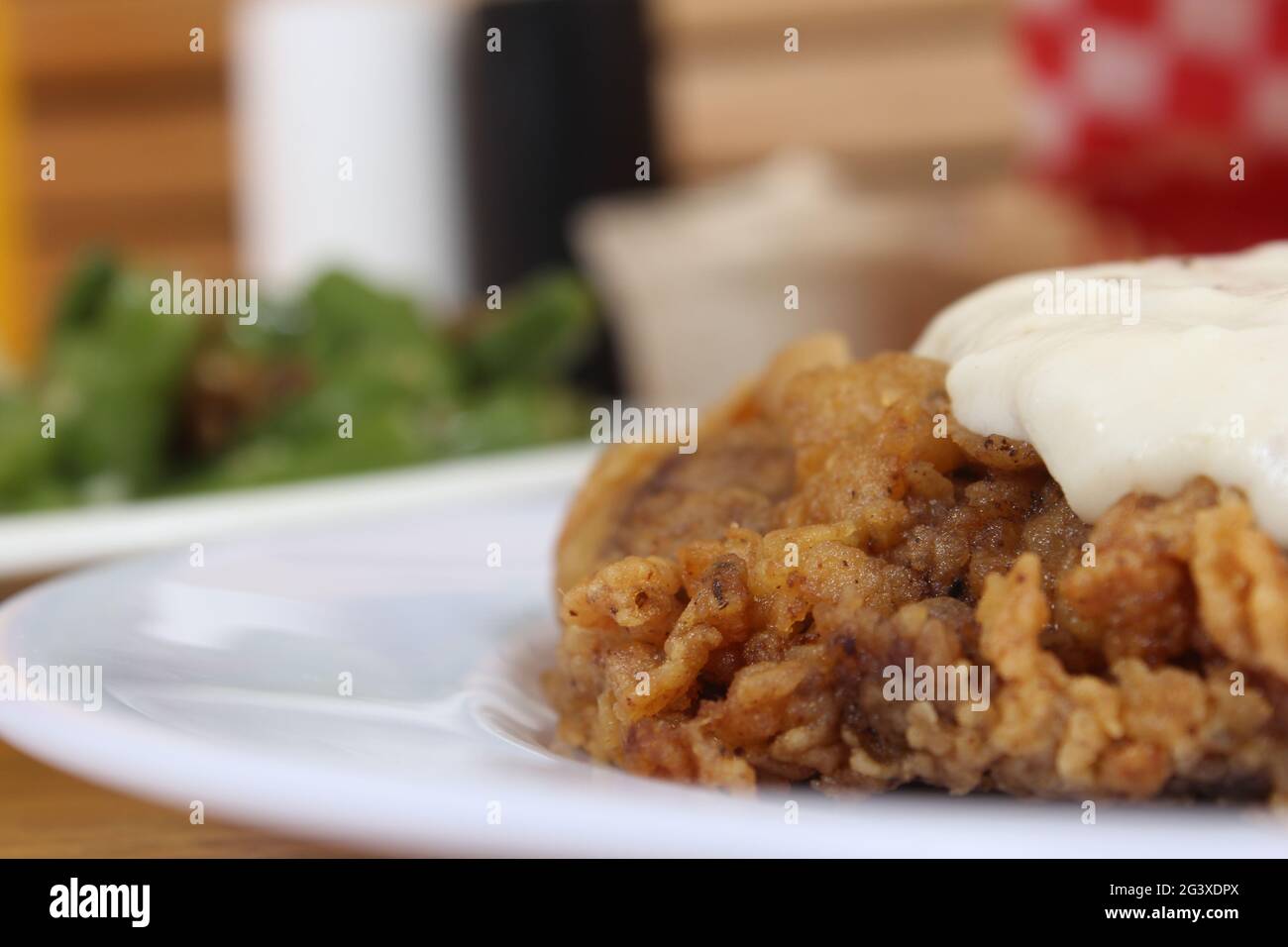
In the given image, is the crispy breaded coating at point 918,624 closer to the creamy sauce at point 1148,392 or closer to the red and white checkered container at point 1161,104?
the creamy sauce at point 1148,392

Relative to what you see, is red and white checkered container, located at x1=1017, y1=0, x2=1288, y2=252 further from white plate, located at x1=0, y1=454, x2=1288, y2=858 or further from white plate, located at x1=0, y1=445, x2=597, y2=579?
white plate, located at x1=0, y1=454, x2=1288, y2=858

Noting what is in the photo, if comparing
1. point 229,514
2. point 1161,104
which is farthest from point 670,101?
point 229,514

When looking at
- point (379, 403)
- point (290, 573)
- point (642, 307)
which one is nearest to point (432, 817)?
point (290, 573)

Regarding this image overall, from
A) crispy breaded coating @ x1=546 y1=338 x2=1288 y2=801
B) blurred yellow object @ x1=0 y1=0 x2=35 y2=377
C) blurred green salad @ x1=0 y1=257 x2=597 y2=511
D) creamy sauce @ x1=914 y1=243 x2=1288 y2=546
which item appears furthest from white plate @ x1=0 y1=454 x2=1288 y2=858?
blurred yellow object @ x1=0 y1=0 x2=35 y2=377

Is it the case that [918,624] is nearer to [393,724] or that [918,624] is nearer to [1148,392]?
[1148,392]
